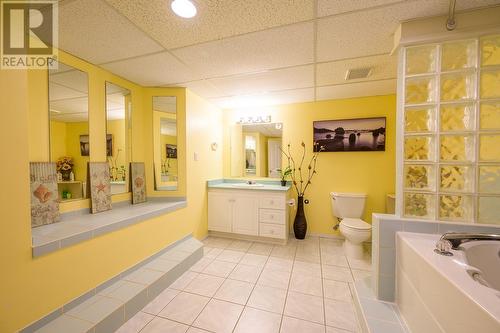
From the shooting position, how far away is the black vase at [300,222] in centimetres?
285

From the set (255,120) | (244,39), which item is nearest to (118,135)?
(244,39)

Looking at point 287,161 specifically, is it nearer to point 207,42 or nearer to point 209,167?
point 209,167

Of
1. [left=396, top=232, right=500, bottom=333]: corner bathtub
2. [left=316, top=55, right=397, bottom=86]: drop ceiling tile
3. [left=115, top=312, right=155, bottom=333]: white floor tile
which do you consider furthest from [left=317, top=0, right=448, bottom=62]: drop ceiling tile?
[left=115, top=312, right=155, bottom=333]: white floor tile

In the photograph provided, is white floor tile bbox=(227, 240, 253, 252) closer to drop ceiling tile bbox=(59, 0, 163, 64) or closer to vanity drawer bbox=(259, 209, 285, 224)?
vanity drawer bbox=(259, 209, 285, 224)

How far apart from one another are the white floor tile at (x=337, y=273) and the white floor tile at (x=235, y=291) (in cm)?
80

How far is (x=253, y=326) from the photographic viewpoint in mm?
1357

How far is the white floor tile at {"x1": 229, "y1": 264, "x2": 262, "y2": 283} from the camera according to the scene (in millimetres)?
1922

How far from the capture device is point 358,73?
80.6 inches

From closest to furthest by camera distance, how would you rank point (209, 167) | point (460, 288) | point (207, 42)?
point (460, 288), point (207, 42), point (209, 167)

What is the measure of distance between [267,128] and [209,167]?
3.77 ft

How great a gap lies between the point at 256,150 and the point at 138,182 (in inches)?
71.4

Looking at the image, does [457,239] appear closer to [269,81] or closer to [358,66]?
[358,66]

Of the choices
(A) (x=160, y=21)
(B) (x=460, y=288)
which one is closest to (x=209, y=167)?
(A) (x=160, y=21)

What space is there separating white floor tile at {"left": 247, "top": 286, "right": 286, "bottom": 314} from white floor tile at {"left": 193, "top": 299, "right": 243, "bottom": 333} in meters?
0.14
